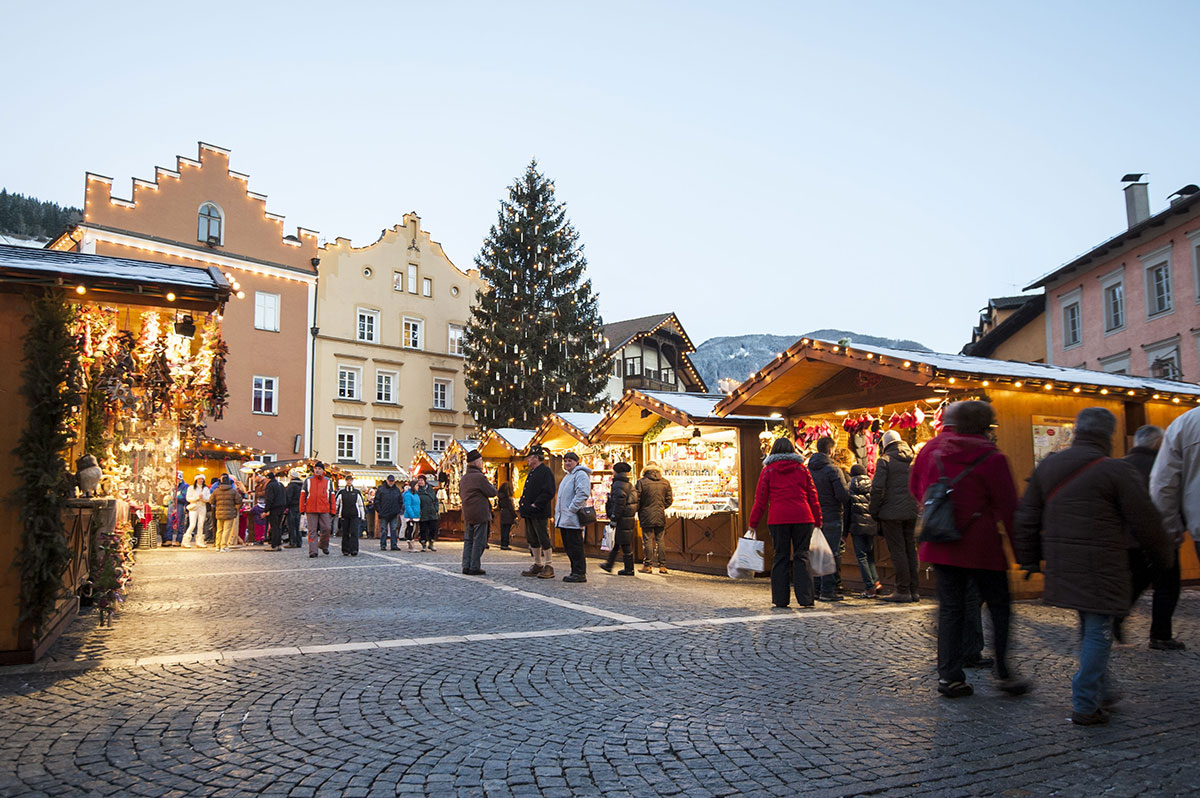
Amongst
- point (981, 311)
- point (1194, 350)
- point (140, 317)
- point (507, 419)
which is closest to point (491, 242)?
point (507, 419)

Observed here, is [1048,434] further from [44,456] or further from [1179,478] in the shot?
[44,456]

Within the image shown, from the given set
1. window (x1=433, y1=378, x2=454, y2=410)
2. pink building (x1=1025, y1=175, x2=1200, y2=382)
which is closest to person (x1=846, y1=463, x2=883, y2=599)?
pink building (x1=1025, y1=175, x2=1200, y2=382)

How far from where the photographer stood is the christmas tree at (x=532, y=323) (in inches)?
1471

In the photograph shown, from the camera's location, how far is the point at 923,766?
3.95 metres

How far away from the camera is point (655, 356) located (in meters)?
46.1

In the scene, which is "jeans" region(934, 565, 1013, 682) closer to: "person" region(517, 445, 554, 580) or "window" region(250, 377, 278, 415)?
"person" region(517, 445, 554, 580)

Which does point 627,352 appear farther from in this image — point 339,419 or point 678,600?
point 678,600

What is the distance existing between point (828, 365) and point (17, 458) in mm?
9525

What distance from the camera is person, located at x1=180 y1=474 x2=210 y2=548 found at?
2294 centimetres

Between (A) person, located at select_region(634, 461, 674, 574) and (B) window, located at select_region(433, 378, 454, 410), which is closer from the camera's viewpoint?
(A) person, located at select_region(634, 461, 674, 574)

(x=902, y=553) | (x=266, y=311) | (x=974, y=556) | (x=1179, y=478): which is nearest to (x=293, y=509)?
(x=902, y=553)

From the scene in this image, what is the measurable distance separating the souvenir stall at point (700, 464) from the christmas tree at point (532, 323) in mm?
21378

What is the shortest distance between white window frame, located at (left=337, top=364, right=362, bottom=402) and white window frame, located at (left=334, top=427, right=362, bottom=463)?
56.4 inches

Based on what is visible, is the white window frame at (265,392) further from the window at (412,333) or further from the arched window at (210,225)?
the window at (412,333)
